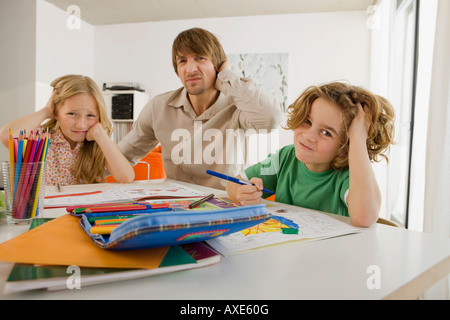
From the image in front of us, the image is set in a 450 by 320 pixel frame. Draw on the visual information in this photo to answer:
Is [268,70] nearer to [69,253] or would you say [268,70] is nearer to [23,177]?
[23,177]

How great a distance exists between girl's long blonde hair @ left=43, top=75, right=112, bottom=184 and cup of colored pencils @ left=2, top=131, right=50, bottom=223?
0.69 meters

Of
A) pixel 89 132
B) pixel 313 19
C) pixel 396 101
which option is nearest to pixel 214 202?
pixel 89 132

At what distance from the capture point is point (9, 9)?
4.19 m

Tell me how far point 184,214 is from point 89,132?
3.49 ft

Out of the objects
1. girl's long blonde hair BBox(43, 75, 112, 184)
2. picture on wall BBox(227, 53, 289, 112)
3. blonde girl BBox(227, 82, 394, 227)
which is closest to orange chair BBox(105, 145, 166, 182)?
girl's long blonde hair BBox(43, 75, 112, 184)

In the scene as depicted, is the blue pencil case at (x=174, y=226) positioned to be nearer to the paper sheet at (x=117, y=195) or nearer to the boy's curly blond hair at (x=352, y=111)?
the paper sheet at (x=117, y=195)

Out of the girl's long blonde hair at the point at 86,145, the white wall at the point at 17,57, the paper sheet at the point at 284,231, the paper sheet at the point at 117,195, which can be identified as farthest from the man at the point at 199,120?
the white wall at the point at 17,57

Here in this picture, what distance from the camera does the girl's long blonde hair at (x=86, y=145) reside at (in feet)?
4.21

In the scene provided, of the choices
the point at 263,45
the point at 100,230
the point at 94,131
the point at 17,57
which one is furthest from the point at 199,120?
the point at 17,57

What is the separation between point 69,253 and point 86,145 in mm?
1048

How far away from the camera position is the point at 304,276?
0.42 m

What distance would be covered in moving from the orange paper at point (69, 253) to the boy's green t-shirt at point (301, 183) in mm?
632

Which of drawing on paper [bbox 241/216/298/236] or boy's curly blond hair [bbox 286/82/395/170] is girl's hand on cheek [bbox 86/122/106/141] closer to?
boy's curly blond hair [bbox 286/82/395/170]
